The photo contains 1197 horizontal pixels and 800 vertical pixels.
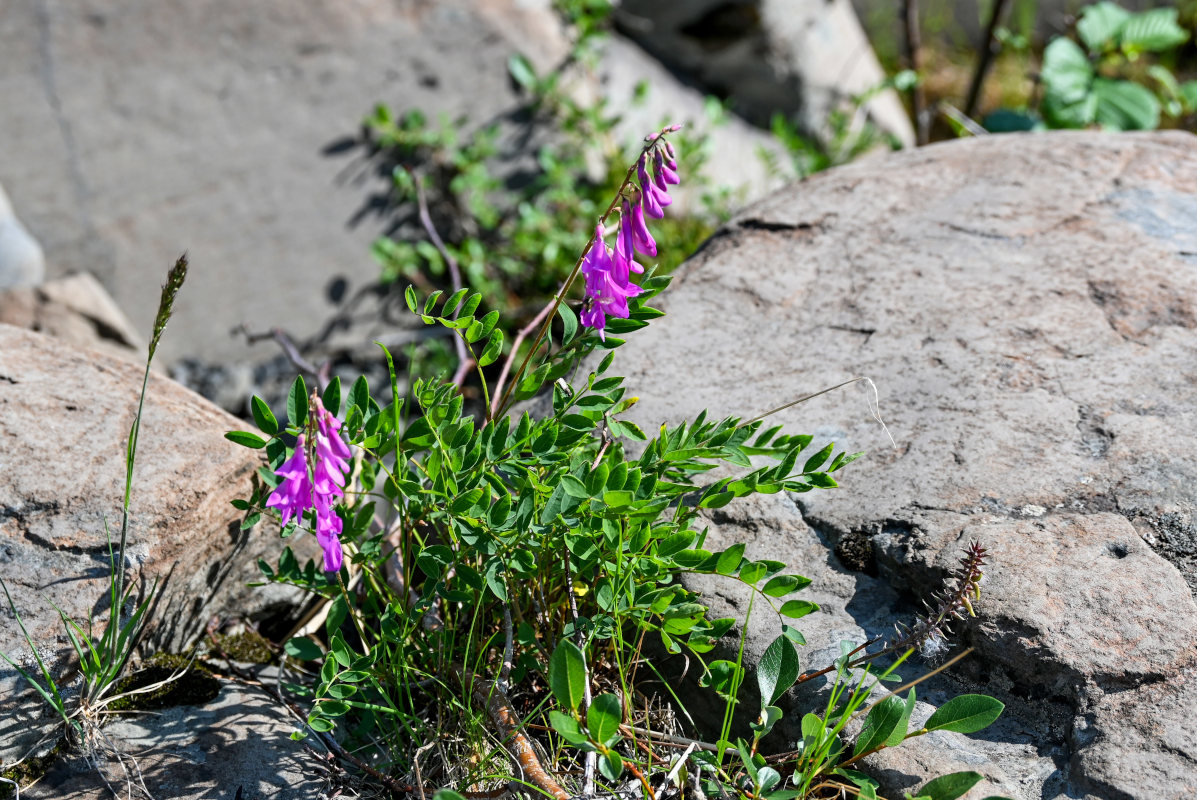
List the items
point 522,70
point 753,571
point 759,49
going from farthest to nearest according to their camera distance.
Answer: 1. point 759,49
2. point 522,70
3. point 753,571

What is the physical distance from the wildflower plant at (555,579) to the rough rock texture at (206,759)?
116 mm

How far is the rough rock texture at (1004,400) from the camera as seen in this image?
1.77 metres

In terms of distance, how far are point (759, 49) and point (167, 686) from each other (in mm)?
4077

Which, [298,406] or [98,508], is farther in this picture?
[98,508]

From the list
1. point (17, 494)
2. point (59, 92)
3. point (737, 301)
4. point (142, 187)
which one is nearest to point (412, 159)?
point (142, 187)

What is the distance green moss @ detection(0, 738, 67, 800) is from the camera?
183 cm

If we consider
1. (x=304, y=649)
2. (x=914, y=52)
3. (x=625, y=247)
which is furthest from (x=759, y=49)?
(x=304, y=649)

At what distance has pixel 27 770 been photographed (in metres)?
1.85

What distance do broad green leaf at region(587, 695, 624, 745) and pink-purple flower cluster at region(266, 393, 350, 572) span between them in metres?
0.50

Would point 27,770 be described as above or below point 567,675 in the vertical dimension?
below

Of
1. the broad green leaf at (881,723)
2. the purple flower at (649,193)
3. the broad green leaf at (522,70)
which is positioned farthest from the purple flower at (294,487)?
the broad green leaf at (522,70)

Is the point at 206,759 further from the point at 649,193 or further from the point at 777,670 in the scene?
the point at 649,193

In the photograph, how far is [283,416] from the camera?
3.76 meters

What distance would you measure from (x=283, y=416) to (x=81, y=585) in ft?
5.89
